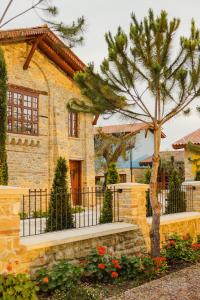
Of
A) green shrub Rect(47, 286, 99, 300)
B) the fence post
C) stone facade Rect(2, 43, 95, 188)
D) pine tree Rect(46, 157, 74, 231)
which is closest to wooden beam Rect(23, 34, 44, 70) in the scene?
stone facade Rect(2, 43, 95, 188)

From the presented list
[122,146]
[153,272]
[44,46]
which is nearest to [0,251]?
[153,272]

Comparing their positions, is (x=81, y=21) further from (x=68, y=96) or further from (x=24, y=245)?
(x=68, y=96)

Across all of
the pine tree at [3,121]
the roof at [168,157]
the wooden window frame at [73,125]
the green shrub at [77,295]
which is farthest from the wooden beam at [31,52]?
the roof at [168,157]

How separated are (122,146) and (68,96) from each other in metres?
9.89

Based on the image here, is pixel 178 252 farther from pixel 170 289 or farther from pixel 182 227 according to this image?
pixel 170 289

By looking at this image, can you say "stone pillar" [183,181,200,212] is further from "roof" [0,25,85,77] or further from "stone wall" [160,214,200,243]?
"roof" [0,25,85,77]

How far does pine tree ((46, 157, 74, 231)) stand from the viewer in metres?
8.23

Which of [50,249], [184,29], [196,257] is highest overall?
[184,29]

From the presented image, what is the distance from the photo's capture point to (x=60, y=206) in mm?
8523

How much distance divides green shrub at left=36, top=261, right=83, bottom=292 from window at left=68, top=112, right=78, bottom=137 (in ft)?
→ 39.0

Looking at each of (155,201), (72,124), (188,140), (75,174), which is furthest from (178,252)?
(188,140)

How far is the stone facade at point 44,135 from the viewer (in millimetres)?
15211

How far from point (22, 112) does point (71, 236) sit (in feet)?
30.9

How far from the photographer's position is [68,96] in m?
17.8
